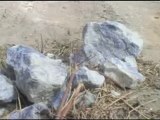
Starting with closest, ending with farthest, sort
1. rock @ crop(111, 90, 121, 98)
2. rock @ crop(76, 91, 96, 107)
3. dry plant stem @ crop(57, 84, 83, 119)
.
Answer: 1. dry plant stem @ crop(57, 84, 83, 119)
2. rock @ crop(76, 91, 96, 107)
3. rock @ crop(111, 90, 121, 98)

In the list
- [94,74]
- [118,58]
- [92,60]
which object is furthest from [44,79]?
[118,58]

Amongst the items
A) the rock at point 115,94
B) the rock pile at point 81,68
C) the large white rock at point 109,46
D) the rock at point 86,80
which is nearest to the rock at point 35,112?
the rock pile at point 81,68

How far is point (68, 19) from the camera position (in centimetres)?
575

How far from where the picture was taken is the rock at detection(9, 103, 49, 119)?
3541 mm

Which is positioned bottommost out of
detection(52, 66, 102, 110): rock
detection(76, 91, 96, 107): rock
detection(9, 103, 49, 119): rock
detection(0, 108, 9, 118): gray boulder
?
detection(0, 108, 9, 118): gray boulder

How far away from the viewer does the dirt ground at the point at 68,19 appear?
5.23m

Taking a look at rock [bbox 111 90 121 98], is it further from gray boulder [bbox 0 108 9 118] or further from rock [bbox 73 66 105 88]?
gray boulder [bbox 0 108 9 118]

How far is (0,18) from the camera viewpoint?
18.5 ft

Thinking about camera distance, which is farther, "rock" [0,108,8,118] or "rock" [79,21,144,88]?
"rock" [79,21,144,88]

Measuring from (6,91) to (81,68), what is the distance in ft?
2.57

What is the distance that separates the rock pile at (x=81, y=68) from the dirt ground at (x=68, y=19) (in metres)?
0.52

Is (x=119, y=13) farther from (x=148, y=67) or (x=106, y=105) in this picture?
(x=106, y=105)

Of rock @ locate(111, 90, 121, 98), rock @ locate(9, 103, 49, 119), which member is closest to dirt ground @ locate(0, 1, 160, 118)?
rock @ locate(111, 90, 121, 98)

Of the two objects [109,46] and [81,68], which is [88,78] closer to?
[81,68]
